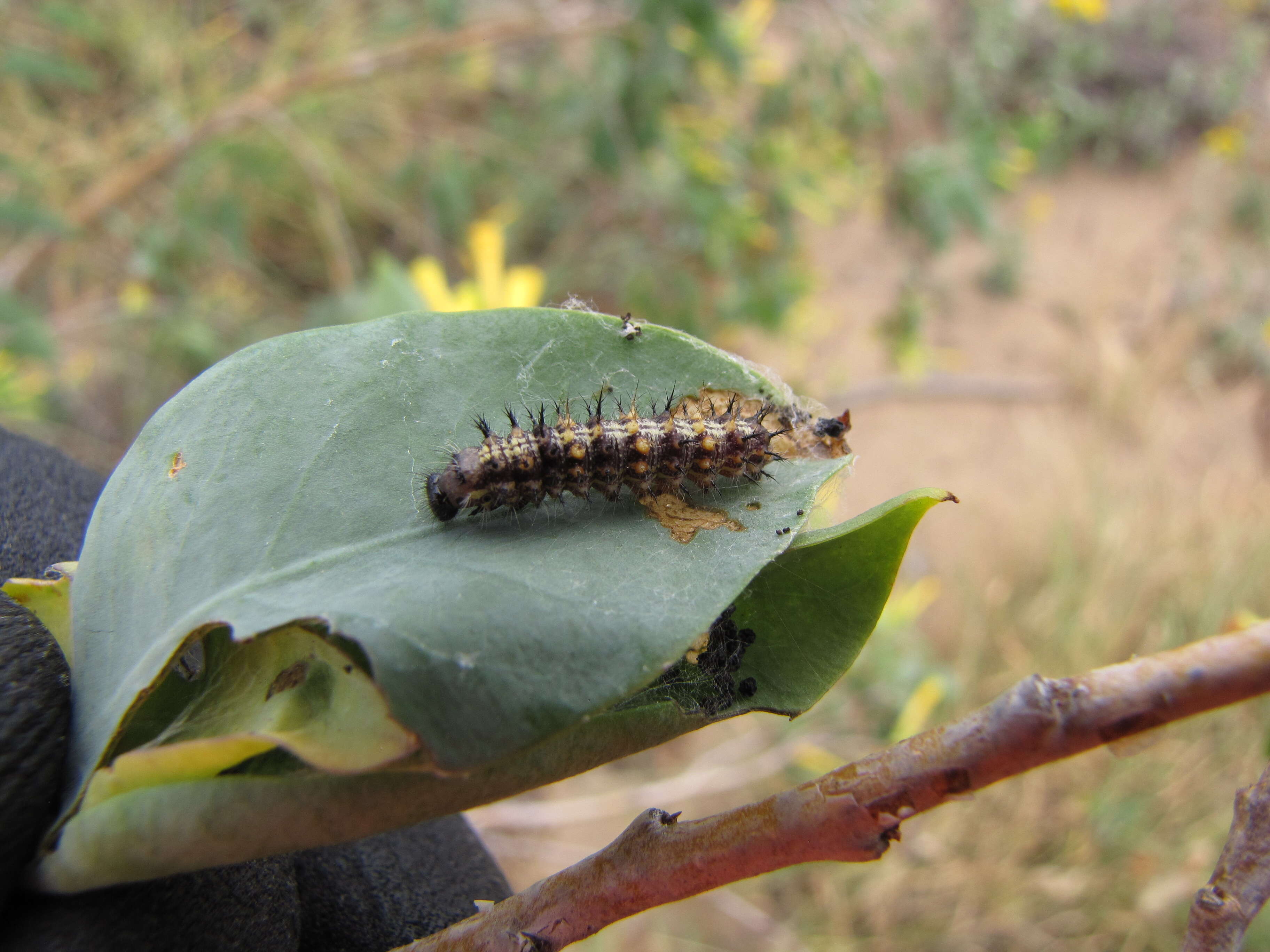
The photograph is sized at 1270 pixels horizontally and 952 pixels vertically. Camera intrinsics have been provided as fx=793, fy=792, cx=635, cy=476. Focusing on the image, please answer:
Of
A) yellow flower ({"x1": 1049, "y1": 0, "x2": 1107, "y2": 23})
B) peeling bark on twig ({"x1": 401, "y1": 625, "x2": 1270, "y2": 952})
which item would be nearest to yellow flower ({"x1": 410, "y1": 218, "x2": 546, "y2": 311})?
peeling bark on twig ({"x1": 401, "y1": 625, "x2": 1270, "y2": 952})

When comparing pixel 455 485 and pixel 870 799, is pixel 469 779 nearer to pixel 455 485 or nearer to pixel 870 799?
pixel 870 799

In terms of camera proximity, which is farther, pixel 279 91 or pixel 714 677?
pixel 279 91

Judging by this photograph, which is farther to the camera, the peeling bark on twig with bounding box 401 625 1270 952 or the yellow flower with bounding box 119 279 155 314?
the yellow flower with bounding box 119 279 155 314

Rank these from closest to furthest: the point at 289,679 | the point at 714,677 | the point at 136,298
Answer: the point at 289,679
the point at 714,677
the point at 136,298

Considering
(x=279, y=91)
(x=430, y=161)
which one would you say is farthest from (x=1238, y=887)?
(x=430, y=161)

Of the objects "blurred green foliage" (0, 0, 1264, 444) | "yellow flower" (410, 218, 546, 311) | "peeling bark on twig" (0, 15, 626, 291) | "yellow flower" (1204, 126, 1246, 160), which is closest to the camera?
"yellow flower" (410, 218, 546, 311)

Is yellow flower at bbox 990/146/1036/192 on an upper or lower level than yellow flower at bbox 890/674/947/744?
upper

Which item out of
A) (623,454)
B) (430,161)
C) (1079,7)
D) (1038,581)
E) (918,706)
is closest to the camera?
(623,454)

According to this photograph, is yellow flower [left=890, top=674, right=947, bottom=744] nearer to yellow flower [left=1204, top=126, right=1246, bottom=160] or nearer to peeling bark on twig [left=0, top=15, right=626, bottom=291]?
peeling bark on twig [left=0, top=15, right=626, bottom=291]
